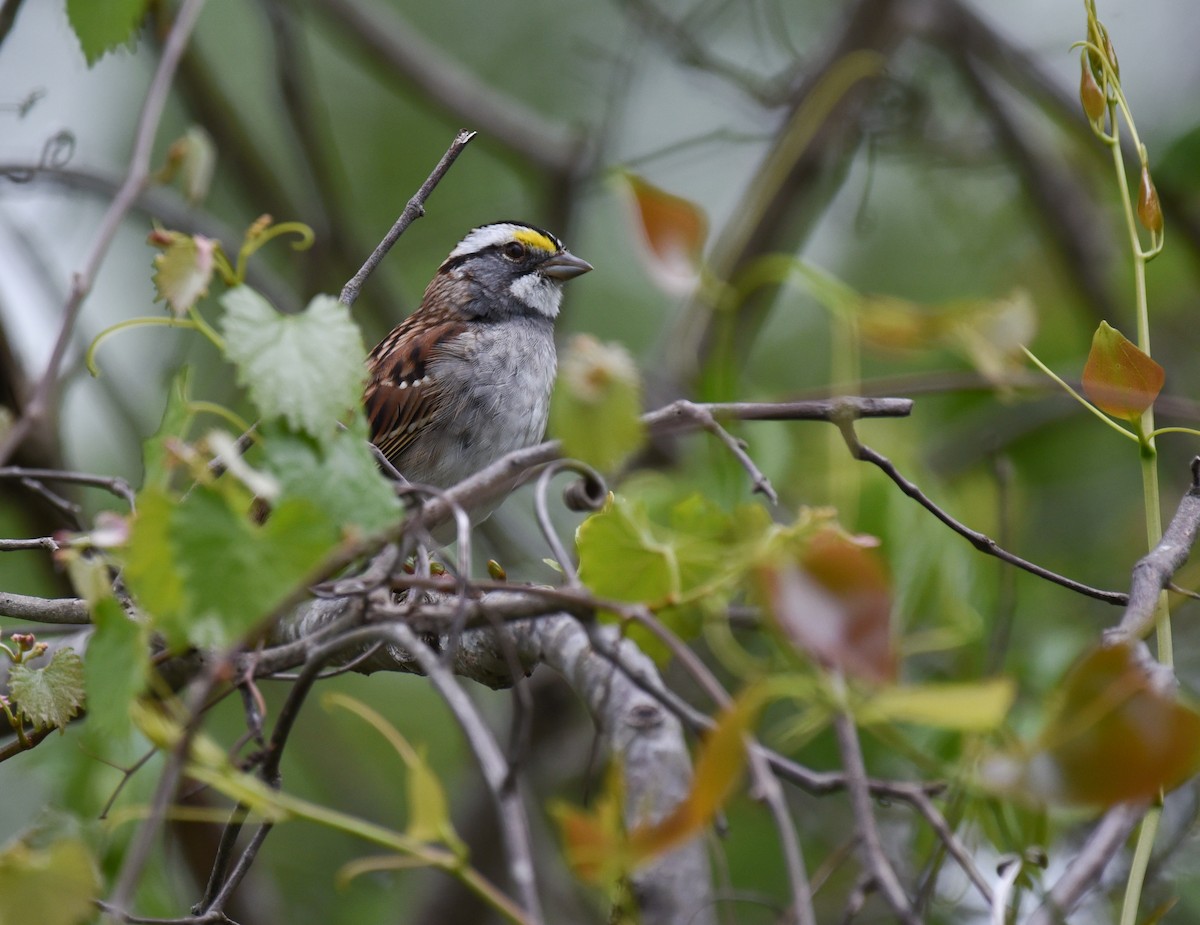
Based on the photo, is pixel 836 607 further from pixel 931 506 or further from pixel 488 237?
pixel 488 237

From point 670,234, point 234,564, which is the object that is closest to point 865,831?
point 234,564

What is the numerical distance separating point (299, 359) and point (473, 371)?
2.56 metres

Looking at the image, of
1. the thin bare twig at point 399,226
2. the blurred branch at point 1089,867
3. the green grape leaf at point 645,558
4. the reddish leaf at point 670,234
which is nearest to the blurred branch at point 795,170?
the reddish leaf at point 670,234

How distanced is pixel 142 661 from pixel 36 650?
2.39 ft

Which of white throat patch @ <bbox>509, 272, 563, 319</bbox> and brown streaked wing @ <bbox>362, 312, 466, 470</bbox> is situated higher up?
white throat patch @ <bbox>509, 272, 563, 319</bbox>

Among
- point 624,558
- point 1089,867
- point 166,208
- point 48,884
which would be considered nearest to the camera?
point 1089,867

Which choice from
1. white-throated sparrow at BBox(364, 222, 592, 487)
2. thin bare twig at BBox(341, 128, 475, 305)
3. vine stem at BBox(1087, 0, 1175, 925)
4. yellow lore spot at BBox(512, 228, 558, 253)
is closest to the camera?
vine stem at BBox(1087, 0, 1175, 925)

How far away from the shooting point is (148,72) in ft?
22.6

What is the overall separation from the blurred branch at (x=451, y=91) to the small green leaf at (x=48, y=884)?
14.4ft

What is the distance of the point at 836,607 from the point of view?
1.16 meters

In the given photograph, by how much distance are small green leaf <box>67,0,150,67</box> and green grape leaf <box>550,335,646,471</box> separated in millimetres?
1657

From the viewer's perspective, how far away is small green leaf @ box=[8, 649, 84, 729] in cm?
191

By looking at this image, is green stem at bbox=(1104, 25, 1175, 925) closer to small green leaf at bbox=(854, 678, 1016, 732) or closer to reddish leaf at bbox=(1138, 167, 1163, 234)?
reddish leaf at bbox=(1138, 167, 1163, 234)

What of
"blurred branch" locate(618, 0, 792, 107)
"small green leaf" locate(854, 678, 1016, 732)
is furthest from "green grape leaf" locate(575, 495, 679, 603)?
"blurred branch" locate(618, 0, 792, 107)
